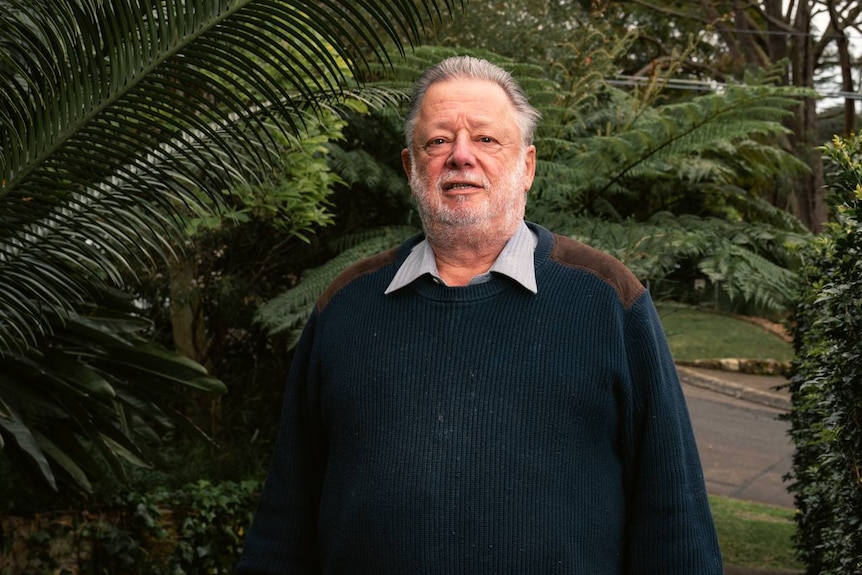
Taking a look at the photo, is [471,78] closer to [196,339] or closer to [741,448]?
[196,339]

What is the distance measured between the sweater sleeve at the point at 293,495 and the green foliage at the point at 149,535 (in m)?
2.93

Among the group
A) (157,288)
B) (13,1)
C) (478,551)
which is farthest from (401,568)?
(157,288)

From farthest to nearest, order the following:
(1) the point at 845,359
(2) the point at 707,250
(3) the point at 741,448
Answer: (3) the point at 741,448, (2) the point at 707,250, (1) the point at 845,359

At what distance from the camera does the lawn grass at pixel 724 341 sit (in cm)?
1920

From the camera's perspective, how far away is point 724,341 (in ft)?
66.6

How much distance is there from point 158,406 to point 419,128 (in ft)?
9.80

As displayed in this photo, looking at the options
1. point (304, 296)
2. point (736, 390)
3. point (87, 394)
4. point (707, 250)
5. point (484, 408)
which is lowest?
point (736, 390)

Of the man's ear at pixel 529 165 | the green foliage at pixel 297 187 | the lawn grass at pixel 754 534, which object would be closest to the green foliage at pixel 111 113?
the man's ear at pixel 529 165

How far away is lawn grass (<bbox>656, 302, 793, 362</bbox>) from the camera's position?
19203 mm

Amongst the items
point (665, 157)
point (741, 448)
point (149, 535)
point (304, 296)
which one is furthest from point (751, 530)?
point (149, 535)

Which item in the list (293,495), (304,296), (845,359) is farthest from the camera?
(304,296)

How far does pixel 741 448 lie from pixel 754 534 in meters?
4.63

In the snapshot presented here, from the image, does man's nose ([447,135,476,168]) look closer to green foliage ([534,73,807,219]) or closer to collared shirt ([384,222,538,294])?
collared shirt ([384,222,538,294])

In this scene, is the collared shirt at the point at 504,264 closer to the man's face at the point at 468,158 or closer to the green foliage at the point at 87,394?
the man's face at the point at 468,158
